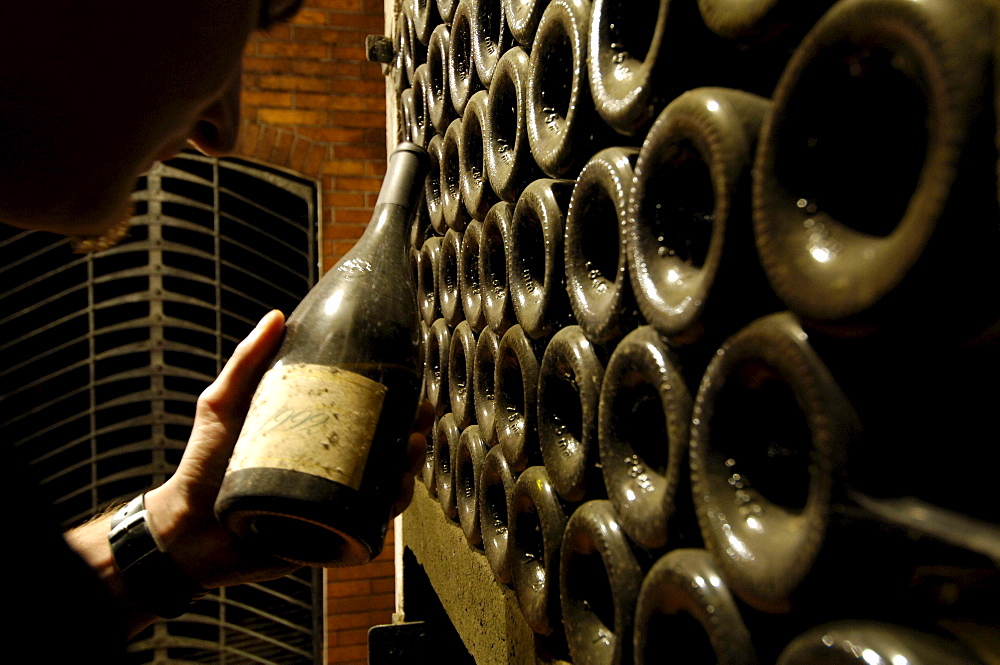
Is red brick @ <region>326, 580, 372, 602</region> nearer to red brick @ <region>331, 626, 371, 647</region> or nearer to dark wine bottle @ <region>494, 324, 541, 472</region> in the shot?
red brick @ <region>331, 626, 371, 647</region>

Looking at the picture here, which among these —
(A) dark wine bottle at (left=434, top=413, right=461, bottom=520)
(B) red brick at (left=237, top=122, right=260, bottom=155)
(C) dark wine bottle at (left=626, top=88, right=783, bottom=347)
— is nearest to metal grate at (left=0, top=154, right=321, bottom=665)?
(B) red brick at (left=237, top=122, right=260, bottom=155)

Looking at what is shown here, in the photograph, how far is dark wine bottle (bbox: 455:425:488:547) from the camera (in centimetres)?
113

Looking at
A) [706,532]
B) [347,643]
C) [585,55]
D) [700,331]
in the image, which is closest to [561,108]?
[585,55]

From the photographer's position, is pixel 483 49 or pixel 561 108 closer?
pixel 561 108

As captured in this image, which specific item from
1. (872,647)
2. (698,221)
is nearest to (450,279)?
(698,221)

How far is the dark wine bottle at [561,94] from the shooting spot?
0.67m

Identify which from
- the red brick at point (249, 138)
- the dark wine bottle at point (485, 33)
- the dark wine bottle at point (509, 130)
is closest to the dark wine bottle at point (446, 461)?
the dark wine bottle at point (509, 130)

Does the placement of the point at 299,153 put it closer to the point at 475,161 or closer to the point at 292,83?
the point at 292,83

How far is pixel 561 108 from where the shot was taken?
0.79 metres

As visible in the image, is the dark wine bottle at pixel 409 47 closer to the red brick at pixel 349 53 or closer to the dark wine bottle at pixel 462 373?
the dark wine bottle at pixel 462 373

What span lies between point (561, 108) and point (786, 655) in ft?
2.06

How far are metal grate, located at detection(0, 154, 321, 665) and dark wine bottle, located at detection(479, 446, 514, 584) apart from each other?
235cm

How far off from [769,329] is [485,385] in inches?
29.4

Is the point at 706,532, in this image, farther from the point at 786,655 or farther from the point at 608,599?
the point at 608,599
